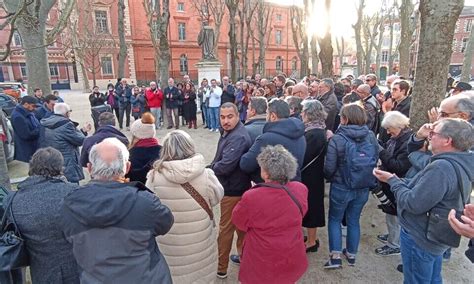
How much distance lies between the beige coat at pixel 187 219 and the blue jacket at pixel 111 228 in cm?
41

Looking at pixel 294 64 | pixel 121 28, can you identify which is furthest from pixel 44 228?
pixel 294 64

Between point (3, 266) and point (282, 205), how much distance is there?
187 centimetres

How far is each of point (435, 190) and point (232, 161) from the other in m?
1.72

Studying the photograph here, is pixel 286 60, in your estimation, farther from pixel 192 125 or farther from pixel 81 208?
pixel 81 208

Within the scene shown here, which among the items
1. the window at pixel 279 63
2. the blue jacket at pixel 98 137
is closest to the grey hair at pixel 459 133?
the blue jacket at pixel 98 137

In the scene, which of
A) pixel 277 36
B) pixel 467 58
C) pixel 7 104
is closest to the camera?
pixel 7 104

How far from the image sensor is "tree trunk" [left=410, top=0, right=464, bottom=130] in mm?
3586

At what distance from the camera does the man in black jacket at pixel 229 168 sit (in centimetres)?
312

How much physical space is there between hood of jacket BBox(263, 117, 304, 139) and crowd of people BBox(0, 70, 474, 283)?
0.04 ft

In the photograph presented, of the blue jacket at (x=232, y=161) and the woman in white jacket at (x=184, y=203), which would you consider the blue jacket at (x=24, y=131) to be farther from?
the woman in white jacket at (x=184, y=203)

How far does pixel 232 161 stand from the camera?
3100mm

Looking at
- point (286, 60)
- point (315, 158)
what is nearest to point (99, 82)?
point (286, 60)

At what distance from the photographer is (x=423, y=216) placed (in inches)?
92.9

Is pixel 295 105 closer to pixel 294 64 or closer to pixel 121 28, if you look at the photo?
pixel 121 28
